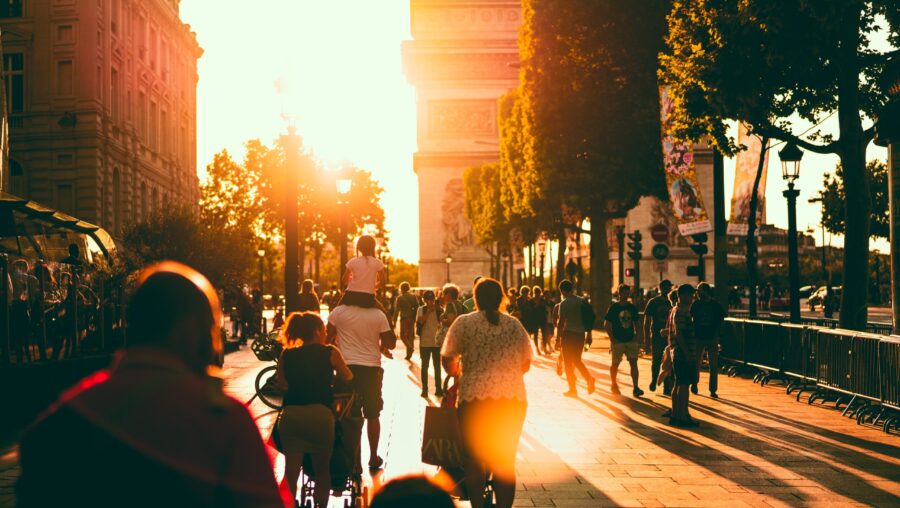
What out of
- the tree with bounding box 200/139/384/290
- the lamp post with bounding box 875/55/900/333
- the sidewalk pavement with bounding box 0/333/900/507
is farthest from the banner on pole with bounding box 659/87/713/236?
the tree with bounding box 200/139/384/290

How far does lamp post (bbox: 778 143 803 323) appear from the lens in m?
22.0

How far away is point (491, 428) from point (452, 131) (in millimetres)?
74313

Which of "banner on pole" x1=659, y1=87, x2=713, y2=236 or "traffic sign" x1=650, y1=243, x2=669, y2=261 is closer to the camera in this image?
"banner on pole" x1=659, y1=87, x2=713, y2=236

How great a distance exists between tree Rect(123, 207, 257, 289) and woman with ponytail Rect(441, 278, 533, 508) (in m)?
31.9

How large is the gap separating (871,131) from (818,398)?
13.7 feet

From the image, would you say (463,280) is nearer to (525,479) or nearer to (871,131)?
(871,131)

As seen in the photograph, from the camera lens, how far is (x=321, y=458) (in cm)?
684

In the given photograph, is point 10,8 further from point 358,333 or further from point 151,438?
point 151,438

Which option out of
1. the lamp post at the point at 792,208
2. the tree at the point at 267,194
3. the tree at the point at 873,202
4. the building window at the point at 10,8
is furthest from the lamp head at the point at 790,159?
the tree at the point at 267,194

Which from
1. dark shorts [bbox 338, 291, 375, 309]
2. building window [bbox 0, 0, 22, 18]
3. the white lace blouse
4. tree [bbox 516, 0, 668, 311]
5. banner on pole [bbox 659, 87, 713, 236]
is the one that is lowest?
the white lace blouse

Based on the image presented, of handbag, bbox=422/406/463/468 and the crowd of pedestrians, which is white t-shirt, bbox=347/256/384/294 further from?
handbag, bbox=422/406/463/468

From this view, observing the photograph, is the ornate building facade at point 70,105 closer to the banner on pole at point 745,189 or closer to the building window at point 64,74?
the building window at point 64,74

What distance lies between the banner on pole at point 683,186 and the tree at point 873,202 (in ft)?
113

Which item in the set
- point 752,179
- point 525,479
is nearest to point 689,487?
point 525,479
